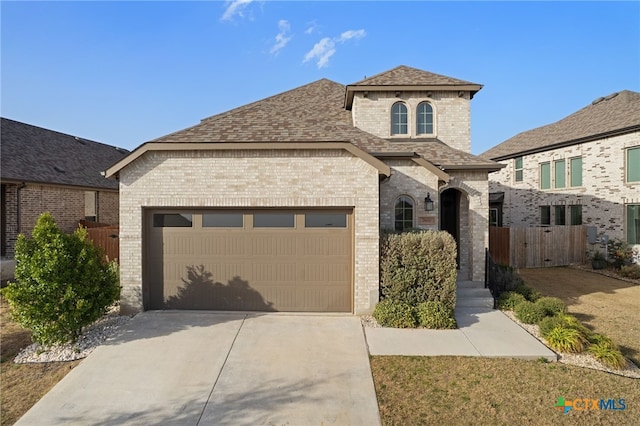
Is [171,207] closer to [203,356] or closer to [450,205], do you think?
[203,356]

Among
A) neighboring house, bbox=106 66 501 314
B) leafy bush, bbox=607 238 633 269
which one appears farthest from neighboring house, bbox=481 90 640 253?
neighboring house, bbox=106 66 501 314

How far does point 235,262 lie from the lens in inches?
312

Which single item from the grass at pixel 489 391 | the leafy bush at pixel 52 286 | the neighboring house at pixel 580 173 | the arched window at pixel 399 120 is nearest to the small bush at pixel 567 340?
the grass at pixel 489 391

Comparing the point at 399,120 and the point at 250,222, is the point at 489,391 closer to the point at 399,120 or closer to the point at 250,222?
the point at 250,222

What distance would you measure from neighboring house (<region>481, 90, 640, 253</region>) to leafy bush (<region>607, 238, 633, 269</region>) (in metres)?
0.45

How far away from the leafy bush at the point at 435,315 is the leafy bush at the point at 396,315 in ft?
0.60

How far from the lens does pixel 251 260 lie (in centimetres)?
791

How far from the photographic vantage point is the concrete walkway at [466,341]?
5926 mm

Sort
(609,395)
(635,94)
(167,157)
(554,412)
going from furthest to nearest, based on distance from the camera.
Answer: (635,94) < (167,157) < (609,395) < (554,412)

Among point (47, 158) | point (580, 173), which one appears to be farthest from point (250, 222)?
point (580, 173)

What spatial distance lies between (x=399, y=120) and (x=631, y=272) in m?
11.9

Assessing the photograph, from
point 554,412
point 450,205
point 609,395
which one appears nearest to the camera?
point 554,412

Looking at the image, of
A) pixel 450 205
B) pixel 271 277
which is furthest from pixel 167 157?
pixel 450 205

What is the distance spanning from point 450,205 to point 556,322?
4.87 m
